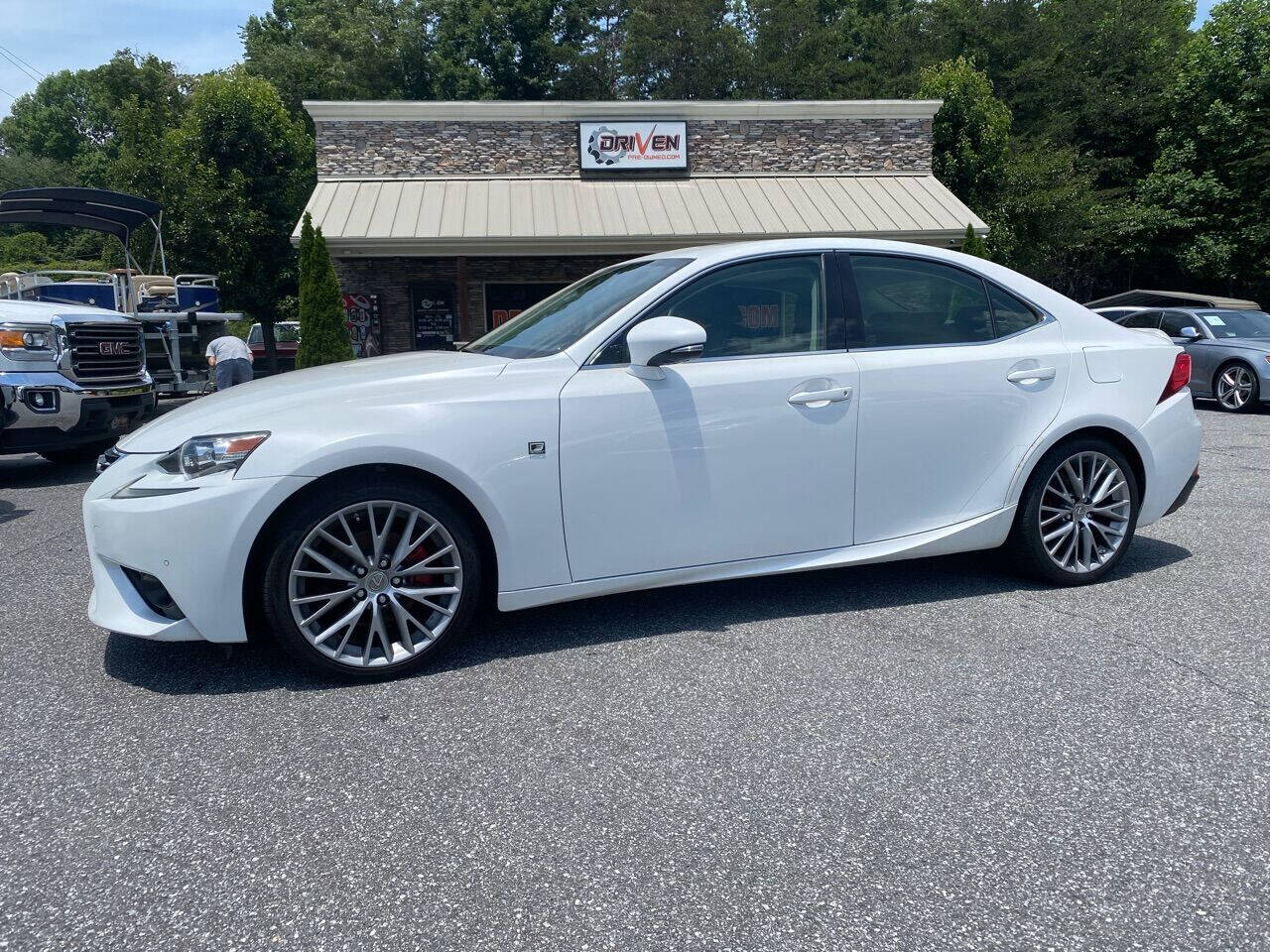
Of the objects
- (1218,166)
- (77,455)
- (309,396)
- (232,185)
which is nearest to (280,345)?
(232,185)

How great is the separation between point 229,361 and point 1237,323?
1397cm

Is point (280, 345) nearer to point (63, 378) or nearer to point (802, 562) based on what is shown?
point (63, 378)

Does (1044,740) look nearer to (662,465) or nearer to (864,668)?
(864,668)

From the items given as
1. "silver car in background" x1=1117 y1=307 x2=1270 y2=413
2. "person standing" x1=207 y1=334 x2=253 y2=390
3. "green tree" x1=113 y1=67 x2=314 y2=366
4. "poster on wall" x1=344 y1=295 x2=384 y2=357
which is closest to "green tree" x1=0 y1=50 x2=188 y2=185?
"green tree" x1=113 y1=67 x2=314 y2=366

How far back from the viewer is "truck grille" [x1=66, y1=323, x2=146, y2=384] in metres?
8.32

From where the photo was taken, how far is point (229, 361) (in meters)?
11.1

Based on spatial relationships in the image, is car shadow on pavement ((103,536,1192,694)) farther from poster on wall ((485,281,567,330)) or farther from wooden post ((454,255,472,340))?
poster on wall ((485,281,567,330))

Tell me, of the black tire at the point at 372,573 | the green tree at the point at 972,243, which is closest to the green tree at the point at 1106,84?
the green tree at the point at 972,243

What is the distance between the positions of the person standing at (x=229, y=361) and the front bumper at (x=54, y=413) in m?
2.44

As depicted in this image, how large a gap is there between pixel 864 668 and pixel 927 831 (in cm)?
111

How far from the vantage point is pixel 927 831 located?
2.51 m

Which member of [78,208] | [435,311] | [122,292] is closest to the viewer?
[122,292]

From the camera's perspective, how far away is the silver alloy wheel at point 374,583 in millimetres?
3410

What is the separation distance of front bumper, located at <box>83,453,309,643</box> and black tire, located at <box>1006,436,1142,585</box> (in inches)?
126
